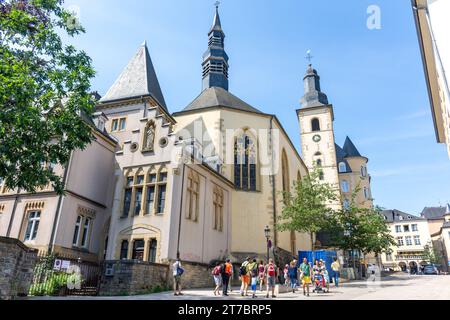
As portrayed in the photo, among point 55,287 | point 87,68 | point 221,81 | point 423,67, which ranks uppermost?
point 221,81

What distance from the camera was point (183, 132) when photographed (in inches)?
1232

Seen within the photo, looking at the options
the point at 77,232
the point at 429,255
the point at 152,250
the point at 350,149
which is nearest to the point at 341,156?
the point at 350,149

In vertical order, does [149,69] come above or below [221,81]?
below

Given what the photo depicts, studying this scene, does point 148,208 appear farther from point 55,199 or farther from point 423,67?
point 423,67

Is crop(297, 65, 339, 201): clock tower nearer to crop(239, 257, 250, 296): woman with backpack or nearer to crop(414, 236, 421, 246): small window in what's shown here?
crop(239, 257, 250, 296): woman with backpack

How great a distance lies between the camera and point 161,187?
66.7ft

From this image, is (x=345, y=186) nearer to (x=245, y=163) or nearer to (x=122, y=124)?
(x=245, y=163)

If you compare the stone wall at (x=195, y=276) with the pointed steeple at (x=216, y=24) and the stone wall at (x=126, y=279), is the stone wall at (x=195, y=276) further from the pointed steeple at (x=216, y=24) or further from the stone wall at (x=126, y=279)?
the pointed steeple at (x=216, y=24)

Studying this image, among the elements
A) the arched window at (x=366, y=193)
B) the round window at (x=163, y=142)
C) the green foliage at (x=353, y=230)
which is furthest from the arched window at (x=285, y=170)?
the arched window at (x=366, y=193)

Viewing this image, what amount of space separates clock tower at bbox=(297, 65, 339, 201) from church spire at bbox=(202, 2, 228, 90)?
20.6 m

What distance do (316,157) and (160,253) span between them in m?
42.7

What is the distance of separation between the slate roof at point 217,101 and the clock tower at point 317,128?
2312 centimetres
